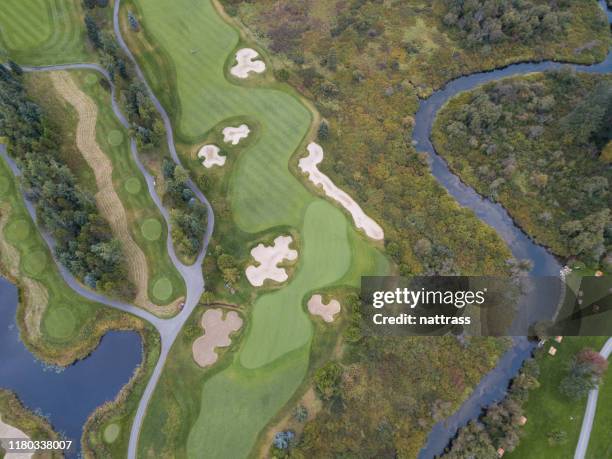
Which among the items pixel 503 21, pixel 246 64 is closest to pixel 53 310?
pixel 246 64

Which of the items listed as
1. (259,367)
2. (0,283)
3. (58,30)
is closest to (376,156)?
(259,367)

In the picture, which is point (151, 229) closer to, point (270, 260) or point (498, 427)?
point (270, 260)

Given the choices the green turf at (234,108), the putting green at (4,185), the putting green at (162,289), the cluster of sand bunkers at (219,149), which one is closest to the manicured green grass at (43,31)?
the green turf at (234,108)

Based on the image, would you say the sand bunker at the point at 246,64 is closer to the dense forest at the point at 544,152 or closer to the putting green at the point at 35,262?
the dense forest at the point at 544,152

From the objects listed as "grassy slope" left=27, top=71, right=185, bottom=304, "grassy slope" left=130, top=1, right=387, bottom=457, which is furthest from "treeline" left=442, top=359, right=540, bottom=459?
"grassy slope" left=27, top=71, right=185, bottom=304

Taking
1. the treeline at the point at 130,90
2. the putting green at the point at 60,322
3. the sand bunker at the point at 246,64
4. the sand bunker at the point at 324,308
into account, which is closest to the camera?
the putting green at the point at 60,322

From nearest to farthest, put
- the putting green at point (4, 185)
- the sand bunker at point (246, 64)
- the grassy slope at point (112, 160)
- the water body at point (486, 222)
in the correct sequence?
the water body at point (486, 222)
the grassy slope at point (112, 160)
the putting green at point (4, 185)
the sand bunker at point (246, 64)
